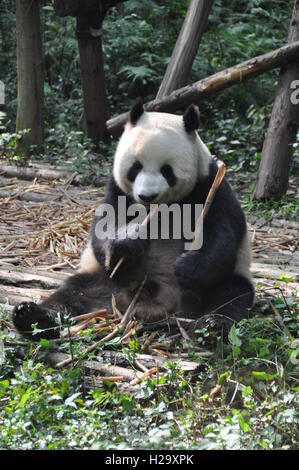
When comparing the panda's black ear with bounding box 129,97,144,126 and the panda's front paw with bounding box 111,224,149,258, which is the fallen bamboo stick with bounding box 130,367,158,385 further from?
the panda's black ear with bounding box 129,97,144,126

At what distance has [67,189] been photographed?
7.26 meters

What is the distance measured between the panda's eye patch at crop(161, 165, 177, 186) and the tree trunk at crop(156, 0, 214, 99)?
3.47 m

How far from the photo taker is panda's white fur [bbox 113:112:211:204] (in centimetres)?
387

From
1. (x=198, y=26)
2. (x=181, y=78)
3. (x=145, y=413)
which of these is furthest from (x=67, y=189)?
(x=145, y=413)

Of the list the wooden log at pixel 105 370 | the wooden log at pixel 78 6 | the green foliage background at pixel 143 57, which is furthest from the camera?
the green foliage background at pixel 143 57

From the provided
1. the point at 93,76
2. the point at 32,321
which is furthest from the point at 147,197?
the point at 93,76

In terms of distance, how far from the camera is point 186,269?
3836 mm

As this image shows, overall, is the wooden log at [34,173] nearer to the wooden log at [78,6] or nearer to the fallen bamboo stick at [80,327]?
the wooden log at [78,6]

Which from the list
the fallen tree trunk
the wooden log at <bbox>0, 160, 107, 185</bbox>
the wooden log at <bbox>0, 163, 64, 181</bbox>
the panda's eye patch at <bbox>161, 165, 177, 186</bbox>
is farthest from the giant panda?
the wooden log at <bbox>0, 163, 64, 181</bbox>

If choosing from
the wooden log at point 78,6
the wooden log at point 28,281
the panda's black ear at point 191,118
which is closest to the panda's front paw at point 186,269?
the panda's black ear at point 191,118

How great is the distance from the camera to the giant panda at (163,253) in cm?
384

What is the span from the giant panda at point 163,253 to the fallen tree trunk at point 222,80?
2807 millimetres

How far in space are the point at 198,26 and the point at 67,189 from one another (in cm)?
219
